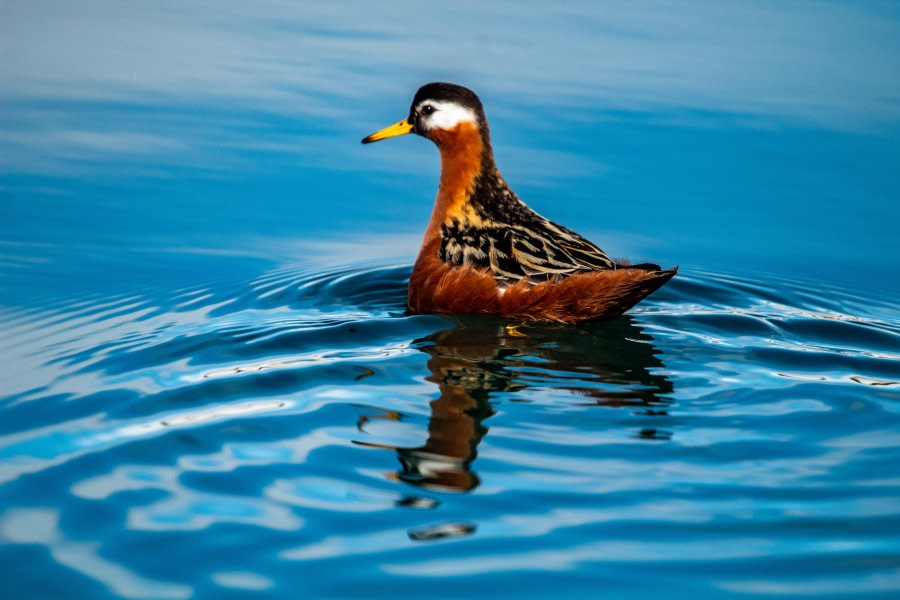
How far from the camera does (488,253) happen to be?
8383mm

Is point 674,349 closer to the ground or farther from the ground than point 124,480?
farther from the ground

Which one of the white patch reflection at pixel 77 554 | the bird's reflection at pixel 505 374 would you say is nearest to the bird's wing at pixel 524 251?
the bird's reflection at pixel 505 374

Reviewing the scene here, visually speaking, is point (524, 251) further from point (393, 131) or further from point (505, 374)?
point (393, 131)

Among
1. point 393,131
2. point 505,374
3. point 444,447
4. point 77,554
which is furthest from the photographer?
point 393,131

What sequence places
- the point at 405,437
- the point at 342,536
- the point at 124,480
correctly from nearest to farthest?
1. the point at 342,536
2. the point at 124,480
3. the point at 405,437

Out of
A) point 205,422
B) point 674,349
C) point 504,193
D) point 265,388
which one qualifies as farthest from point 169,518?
point 504,193

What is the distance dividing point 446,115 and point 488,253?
5.30 feet

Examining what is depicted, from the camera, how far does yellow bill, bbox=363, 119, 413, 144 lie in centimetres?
969

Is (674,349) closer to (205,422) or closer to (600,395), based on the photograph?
(600,395)

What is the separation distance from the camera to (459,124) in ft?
30.5

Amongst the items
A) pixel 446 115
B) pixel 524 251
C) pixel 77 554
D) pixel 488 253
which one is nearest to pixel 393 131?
pixel 446 115

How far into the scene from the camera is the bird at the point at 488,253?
25.8 ft

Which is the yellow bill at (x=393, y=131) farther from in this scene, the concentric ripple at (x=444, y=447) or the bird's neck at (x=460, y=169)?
the concentric ripple at (x=444, y=447)

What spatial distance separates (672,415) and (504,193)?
3.59 m
